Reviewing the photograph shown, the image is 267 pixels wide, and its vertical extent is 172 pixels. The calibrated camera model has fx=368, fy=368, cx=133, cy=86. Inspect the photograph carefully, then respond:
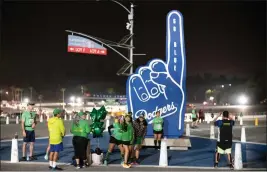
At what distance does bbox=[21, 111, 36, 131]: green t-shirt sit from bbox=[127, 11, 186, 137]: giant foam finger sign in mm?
5632

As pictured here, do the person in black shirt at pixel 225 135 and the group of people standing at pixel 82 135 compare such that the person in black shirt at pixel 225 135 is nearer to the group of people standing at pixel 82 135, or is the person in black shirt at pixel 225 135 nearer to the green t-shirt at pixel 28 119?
the group of people standing at pixel 82 135

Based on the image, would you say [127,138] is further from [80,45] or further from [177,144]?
[80,45]

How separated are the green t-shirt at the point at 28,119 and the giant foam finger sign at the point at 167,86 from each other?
5.63 m

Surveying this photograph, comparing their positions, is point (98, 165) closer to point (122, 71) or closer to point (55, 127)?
point (55, 127)

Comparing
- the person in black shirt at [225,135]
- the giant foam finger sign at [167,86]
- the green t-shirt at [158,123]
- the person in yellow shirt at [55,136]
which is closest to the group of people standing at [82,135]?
the person in yellow shirt at [55,136]

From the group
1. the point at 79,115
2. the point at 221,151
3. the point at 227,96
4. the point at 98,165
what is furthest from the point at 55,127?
the point at 227,96

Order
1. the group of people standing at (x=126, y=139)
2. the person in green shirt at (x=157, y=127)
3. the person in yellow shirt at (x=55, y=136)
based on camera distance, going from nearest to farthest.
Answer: the person in yellow shirt at (x=55, y=136), the group of people standing at (x=126, y=139), the person in green shirt at (x=157, y=127)

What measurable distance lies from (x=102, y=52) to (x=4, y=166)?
11389 millimetres

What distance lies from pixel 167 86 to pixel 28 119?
6.85 m

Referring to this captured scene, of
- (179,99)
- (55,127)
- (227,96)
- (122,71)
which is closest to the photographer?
(55,127)

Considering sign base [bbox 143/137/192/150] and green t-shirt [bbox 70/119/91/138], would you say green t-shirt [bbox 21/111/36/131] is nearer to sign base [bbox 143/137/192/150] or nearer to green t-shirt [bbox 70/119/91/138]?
green t-shirt [bbox 70/119/91/138]

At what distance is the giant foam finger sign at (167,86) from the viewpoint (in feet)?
55.4

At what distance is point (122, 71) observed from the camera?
20672mm

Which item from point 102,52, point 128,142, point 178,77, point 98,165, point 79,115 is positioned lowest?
point 98,165
